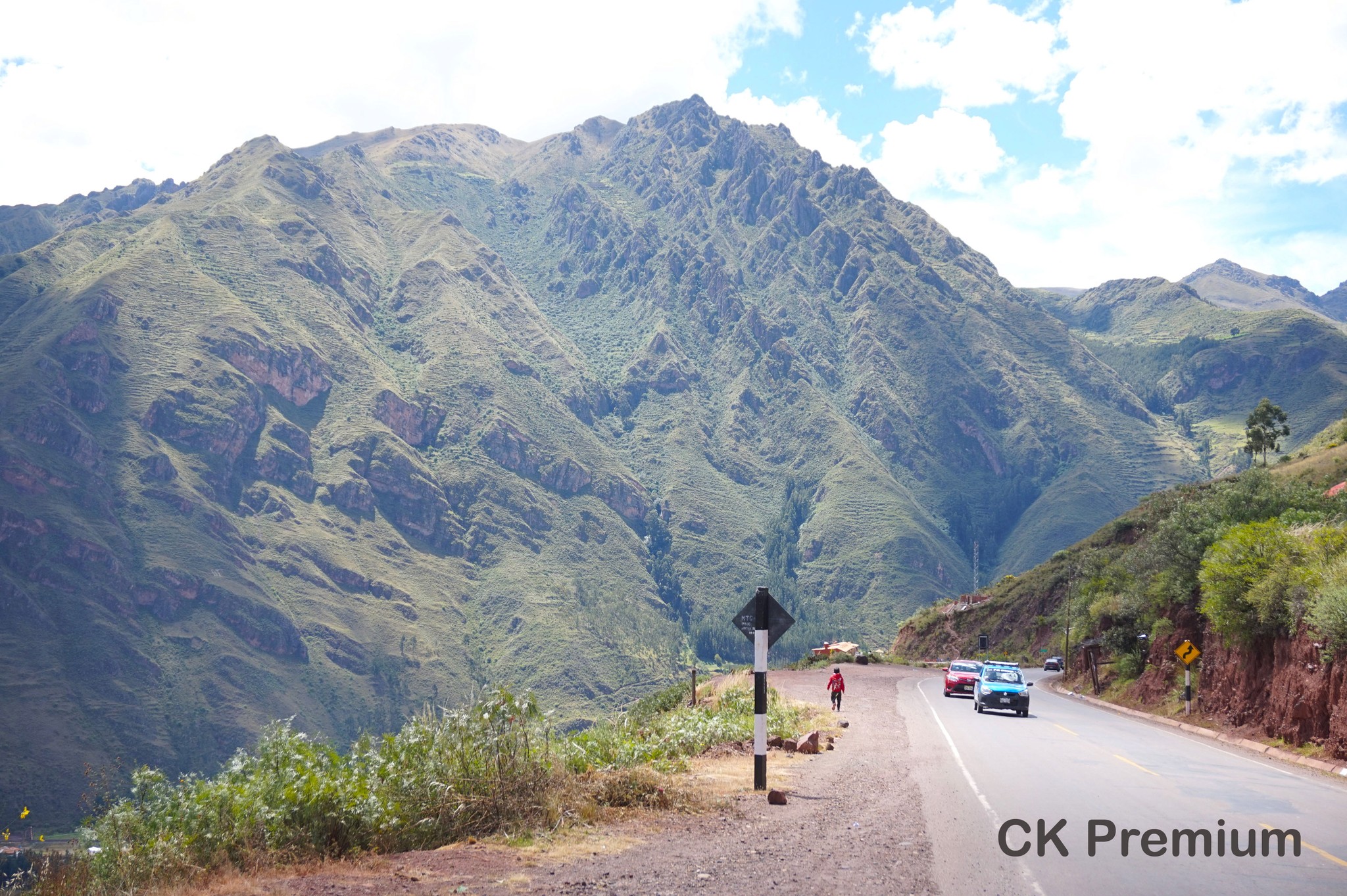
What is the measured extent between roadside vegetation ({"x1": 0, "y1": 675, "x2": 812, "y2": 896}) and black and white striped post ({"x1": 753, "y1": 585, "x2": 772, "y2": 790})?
4.20 feet

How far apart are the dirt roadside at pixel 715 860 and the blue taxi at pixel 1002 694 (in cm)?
1724

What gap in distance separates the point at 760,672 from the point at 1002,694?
19.2 metres

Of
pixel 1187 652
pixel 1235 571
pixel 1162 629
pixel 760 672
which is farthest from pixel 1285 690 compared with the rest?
pixel 760 672

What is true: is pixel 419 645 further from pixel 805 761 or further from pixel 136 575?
pixel 805 761

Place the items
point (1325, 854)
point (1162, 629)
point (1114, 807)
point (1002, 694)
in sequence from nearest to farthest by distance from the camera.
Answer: point (1325, 854)
point (1114, 807)
point (1002, 694)
point (1162, 629)

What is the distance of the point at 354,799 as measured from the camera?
917 cm

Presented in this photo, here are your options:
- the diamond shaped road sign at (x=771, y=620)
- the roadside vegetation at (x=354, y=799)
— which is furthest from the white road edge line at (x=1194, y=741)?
the roadside vegetation at (x=354, y=799)

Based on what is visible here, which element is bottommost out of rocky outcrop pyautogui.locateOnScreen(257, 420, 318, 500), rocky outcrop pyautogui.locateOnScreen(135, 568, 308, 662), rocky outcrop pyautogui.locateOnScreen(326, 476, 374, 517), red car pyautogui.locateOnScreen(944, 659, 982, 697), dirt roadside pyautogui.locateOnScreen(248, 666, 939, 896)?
rocky outcrop pyautogui.locateOnScreen(135, 568, 308, 662)

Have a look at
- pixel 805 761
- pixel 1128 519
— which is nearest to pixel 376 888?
pixel 805 761

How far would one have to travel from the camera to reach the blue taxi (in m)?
29.3

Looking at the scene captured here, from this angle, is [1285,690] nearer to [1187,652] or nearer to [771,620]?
[1187,652]

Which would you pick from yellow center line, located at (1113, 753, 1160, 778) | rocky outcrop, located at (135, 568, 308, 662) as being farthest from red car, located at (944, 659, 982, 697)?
rocky outcrop, located at (135, 568, 308, 662)

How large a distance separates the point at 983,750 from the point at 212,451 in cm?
19445

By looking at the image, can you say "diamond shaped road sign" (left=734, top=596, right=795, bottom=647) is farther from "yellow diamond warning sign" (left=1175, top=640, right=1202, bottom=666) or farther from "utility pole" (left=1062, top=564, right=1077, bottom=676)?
"utility pole" (left=1062, top=564, right=1077, bottom=676)
